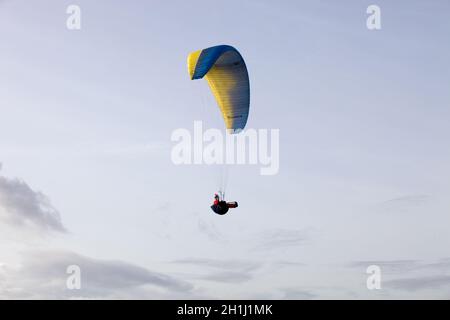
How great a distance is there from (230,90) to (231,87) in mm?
253

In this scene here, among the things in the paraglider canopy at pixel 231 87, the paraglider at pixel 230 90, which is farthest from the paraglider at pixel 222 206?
the paraglider canopy at pixel 231 87

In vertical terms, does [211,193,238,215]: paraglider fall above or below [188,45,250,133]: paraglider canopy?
below

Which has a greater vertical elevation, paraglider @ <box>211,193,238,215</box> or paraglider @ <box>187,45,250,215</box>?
paraglider @ <box>187,45,250,215</box>

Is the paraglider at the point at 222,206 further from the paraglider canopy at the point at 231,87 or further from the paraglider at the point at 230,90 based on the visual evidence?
the paraglider canopy at the point at 231,87

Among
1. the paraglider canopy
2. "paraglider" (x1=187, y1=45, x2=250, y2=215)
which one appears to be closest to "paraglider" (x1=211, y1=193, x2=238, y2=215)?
"paraglider" (x1=187, y1=45, x2=250, y2=215)

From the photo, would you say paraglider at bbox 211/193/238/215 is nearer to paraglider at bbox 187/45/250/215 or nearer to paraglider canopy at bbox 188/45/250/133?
paraglider at bbox 187/45/250/215

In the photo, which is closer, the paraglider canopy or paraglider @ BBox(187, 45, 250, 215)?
paraglider @ BBox(187, 45, 250, 215)

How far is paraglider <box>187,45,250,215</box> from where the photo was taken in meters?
42.5
